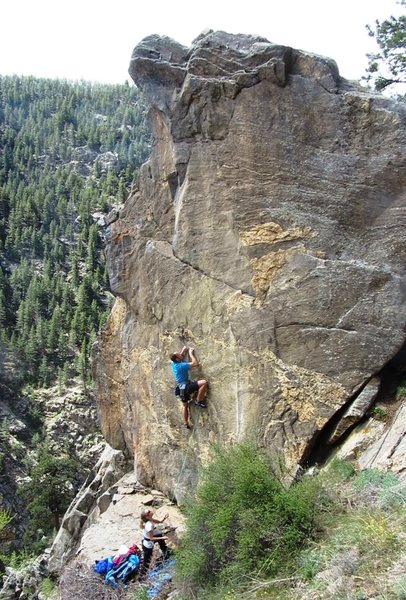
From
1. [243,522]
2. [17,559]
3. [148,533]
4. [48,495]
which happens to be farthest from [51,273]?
[243,522]

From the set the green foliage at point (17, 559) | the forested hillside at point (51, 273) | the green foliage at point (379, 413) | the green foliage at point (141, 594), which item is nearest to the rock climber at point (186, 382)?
the green foliage at point (379, 413)

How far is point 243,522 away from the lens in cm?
796


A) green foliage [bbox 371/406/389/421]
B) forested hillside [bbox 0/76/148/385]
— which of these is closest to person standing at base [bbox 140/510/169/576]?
green foliage [bbox 371/406/389/421]

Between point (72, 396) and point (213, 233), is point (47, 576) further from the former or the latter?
point (72, 396)

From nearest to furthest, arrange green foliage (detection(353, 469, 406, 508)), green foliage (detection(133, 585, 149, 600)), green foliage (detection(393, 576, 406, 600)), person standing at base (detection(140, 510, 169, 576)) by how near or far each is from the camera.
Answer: green foliage (detection(393, 576, 406, 600))
green foliage (detection(353, 469, 406, 508))
green foliage (detection(133, 585, 149, 600))
person standing at base (detection(140, 510, 169, 576))

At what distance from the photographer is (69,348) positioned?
75500 millimetres

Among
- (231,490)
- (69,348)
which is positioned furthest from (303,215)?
(69,348)

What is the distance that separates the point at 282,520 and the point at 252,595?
101 centimetres

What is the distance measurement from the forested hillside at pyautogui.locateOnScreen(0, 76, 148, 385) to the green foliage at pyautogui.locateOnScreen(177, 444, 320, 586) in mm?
61217

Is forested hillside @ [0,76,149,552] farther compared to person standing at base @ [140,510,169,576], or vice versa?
forested hillside @ [0,76,149,552]

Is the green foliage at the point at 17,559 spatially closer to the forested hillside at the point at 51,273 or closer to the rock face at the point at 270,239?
the forested hillside at the point at 51,273

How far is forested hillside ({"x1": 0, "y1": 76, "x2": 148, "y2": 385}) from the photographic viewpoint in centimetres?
7550

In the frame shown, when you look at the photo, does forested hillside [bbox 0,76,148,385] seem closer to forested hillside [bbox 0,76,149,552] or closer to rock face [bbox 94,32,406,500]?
forested hillside [bbox 0,76,149,552]

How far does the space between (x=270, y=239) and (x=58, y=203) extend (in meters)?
105
